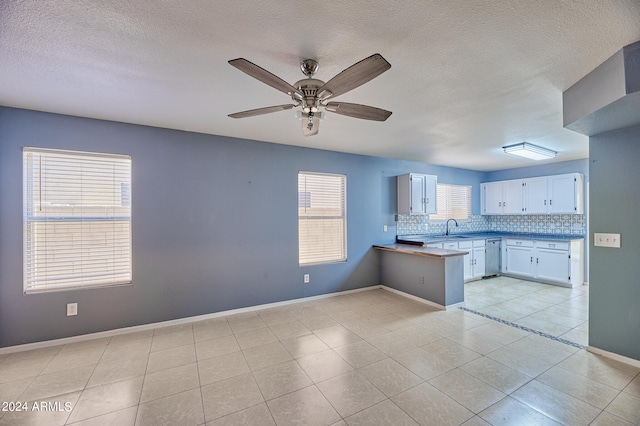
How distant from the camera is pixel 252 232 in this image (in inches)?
151

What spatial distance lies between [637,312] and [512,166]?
4.25 meters

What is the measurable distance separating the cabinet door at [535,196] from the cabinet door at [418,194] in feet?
8.22

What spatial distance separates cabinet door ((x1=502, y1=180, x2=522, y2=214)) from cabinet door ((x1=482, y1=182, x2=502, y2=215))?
4.3 inches

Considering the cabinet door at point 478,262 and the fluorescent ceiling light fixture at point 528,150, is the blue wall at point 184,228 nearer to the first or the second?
the fluorescent ceiling light fixture at point 528,150

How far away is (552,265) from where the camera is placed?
501 cm

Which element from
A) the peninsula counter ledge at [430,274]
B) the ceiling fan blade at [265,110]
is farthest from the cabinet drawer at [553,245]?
the ceiling fan blade at [265,110]

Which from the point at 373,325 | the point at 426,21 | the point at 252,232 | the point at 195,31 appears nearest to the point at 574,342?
the point at 373,325

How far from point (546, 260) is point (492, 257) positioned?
0.89 metres

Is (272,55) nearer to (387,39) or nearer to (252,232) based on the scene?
(387,39)

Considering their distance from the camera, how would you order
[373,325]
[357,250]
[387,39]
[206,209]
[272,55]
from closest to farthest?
[387,39], [272,55], [373,325], [206,209], [357,250]

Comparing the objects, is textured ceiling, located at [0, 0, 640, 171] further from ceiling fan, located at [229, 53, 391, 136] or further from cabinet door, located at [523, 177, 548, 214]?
cabinet door, located at [523, 177, 548, 214]

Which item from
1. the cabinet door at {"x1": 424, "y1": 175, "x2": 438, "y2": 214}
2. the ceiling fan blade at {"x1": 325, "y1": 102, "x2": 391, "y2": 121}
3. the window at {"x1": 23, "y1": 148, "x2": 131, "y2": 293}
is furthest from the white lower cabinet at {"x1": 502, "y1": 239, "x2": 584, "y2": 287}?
the window at {"x1": 23, "y1": 148, "x2": 131, "y2": 293}

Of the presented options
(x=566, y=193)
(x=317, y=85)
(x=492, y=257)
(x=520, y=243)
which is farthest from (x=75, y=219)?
(x=566, y=193)

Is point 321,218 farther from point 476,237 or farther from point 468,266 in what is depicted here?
point 476,237
